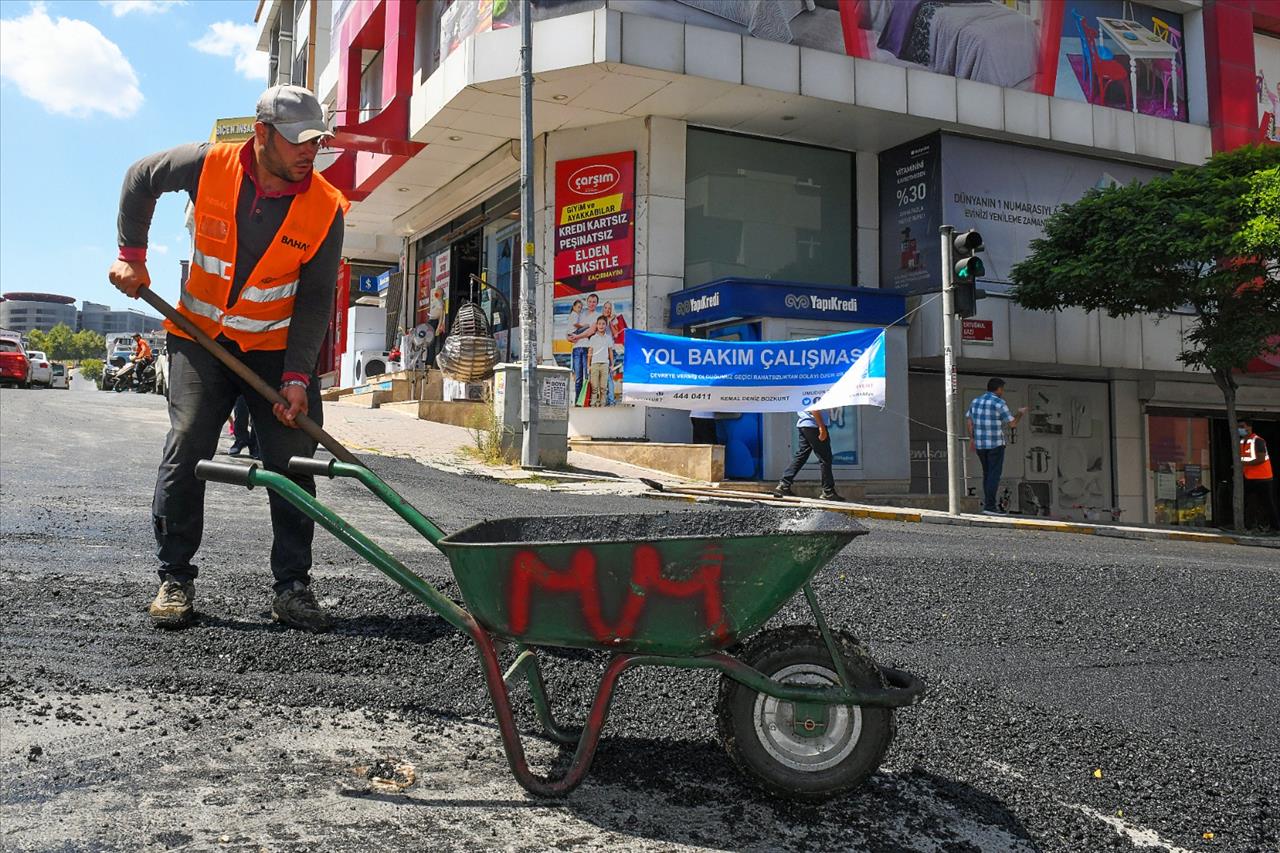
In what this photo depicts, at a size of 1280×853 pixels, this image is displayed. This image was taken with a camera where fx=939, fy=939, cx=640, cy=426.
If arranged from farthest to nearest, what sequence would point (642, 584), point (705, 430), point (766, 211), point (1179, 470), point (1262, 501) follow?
1. point (1262, 501)
2. point (1179, 470)
3. point (766, 211)
4. point (705, 430)
5. point (642, 584)

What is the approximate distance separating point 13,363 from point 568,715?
3407 centimetres

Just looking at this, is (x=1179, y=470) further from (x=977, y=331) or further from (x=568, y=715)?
(x=568, y=715)

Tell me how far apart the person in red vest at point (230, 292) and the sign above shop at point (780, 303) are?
431 inches

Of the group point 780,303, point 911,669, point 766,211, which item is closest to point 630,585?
point 911,669

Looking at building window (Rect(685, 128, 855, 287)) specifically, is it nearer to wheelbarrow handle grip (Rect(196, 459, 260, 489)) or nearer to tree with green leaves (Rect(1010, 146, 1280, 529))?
tree with green leaves (Rect(1010, 146, 1280, 529))

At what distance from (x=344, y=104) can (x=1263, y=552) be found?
22.0 metres

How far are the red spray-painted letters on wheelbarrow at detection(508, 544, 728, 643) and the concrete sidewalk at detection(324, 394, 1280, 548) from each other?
8268 millimetres

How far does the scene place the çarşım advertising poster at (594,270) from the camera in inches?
635

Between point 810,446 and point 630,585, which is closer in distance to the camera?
point 630,585

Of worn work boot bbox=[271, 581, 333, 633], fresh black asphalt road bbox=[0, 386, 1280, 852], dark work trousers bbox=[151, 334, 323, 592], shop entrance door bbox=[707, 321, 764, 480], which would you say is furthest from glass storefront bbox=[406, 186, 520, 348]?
worn work boot bbox=[271, 581, 333, 633]

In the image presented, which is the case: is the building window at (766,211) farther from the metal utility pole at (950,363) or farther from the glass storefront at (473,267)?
the metal utility pole at (950,363)

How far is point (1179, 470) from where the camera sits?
21281mm

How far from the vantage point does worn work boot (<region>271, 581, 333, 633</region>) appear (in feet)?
12.7

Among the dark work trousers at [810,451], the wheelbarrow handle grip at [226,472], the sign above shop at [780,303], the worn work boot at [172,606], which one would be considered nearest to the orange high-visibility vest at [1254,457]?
the sign above shop at [780,303]
